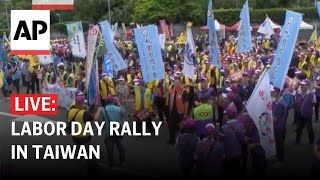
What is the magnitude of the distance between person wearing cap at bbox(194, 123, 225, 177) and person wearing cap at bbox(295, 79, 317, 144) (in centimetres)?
440

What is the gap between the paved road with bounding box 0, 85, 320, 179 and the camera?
38.2ft

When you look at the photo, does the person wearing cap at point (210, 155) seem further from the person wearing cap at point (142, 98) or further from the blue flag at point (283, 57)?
the person wearing cap at point (142, 98)

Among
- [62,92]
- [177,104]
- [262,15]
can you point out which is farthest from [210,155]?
[262,15]

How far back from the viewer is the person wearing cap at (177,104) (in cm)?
1383

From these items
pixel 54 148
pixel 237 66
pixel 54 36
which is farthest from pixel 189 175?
pixel 54 36

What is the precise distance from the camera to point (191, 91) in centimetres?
1463

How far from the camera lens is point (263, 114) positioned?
10.3 metres

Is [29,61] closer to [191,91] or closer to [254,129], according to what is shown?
[191,91]

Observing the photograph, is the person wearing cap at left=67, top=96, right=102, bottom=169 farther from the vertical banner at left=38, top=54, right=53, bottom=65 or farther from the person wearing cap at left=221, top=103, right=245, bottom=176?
the vertical banner at left=38, top=54, right=53, bottom=65

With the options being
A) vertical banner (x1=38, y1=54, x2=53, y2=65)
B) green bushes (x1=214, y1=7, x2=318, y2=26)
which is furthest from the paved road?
green bushes (x1=214, y1=7, x2=318, y2=26)

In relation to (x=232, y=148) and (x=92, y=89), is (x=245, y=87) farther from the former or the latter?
(x=232, y=148)

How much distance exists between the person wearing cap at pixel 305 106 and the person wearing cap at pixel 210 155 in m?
4.40

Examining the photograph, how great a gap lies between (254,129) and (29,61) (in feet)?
52.3

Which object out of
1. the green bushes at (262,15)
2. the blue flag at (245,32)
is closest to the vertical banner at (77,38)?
the blue flag at (245,32)
